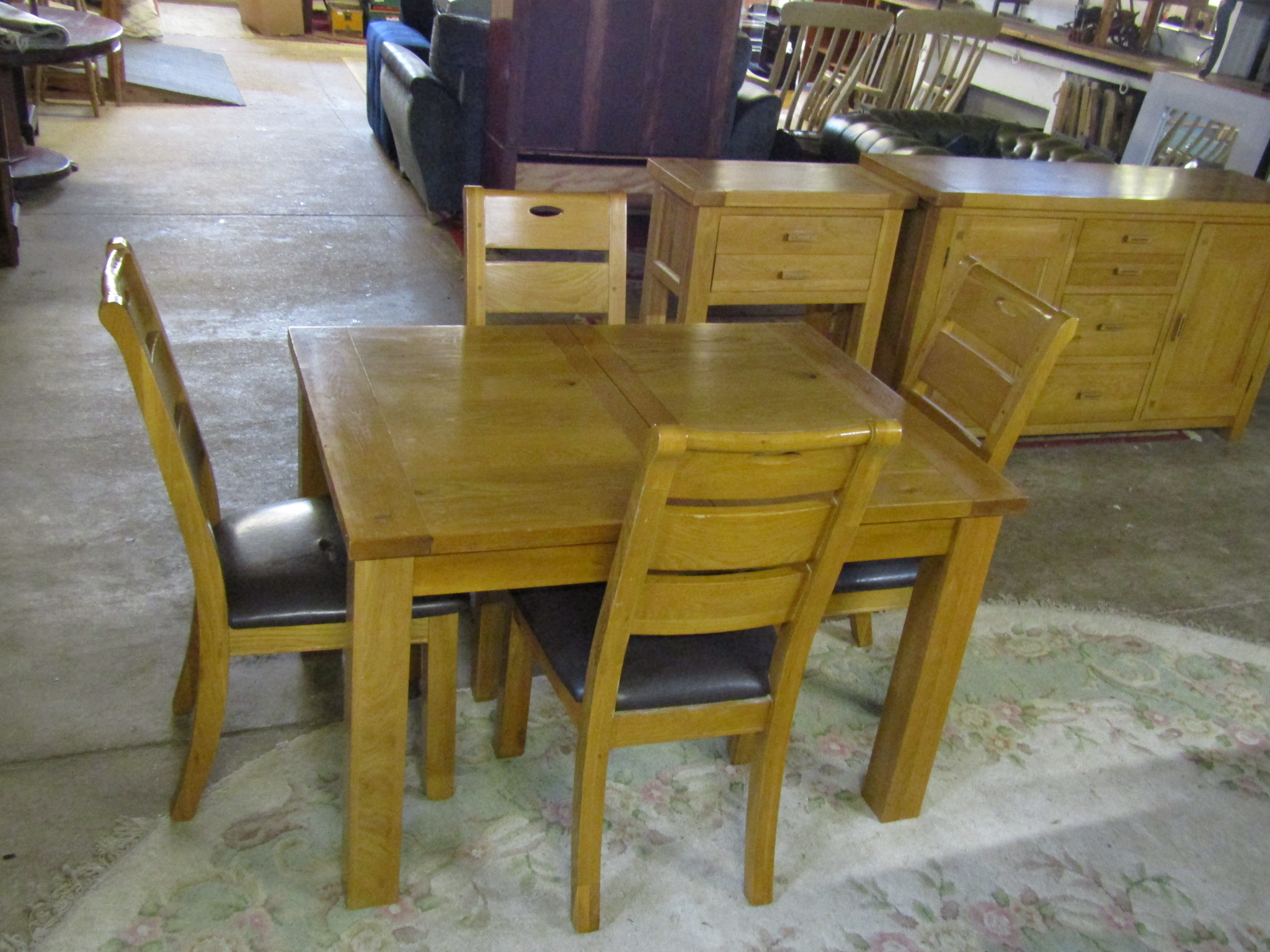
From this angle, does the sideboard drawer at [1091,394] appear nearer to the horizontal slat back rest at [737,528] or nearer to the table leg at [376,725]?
the horizontal slat back rest at [737,528]

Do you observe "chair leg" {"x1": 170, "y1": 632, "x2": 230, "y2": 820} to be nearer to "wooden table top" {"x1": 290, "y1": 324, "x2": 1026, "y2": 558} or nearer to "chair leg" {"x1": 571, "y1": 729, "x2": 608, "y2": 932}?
"wooden table top" {"x1": 290, "y1": 324, "x2": 1026, "y2": 558}

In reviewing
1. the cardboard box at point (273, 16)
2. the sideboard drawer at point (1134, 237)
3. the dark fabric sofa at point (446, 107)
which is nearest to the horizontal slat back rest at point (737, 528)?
the sideboard drawer at point (1134, 237)

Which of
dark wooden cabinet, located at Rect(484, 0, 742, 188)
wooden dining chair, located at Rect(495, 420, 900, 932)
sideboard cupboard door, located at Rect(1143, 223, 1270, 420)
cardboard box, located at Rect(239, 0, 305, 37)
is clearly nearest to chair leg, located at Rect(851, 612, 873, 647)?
wooden dining chair, located at Rect(495, 420, 900, 932)

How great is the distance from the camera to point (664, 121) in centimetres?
468

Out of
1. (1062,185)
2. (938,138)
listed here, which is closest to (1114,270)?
(1062,185)

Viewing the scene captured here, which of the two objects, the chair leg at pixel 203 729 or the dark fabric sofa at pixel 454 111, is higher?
the dark fabric sofa at pixel 454 111

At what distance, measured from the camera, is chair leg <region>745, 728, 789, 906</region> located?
175 centimetres

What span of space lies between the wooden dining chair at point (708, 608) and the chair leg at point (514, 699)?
0.07 metres

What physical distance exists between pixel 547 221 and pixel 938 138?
2.80m

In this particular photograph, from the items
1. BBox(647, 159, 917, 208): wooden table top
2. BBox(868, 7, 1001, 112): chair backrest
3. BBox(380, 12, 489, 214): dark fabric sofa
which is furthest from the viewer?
BBox(868, 7, 1001, 112): chair backrest

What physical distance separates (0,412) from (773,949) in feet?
8.16

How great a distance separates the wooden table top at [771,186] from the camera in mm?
2838

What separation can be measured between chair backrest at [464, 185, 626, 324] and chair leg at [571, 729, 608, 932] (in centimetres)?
98

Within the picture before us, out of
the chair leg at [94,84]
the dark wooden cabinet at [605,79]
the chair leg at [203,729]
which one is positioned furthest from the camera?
the chair leg at [94,84]
